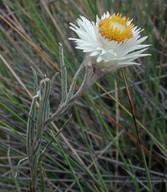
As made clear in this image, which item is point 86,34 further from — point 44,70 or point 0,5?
point 0,5

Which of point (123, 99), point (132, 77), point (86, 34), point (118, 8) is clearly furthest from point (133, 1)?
point (86, 34)

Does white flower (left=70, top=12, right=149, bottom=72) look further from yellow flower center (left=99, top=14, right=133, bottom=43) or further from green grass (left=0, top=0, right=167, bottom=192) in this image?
green grass (left=0, top=0, right=167, bottom=192)

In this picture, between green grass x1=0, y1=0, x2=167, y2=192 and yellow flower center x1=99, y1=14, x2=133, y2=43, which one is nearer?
yellow flower center x1=99, y1=14, x2=133, y2=43

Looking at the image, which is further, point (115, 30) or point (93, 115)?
point (93, 115)

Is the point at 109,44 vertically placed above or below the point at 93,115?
above

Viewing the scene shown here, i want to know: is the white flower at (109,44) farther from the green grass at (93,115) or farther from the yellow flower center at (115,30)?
the green grass at (93,115)

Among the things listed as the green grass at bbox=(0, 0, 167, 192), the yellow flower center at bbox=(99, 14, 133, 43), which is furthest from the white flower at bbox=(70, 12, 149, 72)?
the green grass at bbox=(0, 0, 167, 192)

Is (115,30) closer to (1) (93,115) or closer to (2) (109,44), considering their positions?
(2) (109,44)

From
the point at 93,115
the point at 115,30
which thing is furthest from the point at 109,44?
the point at 93,115
